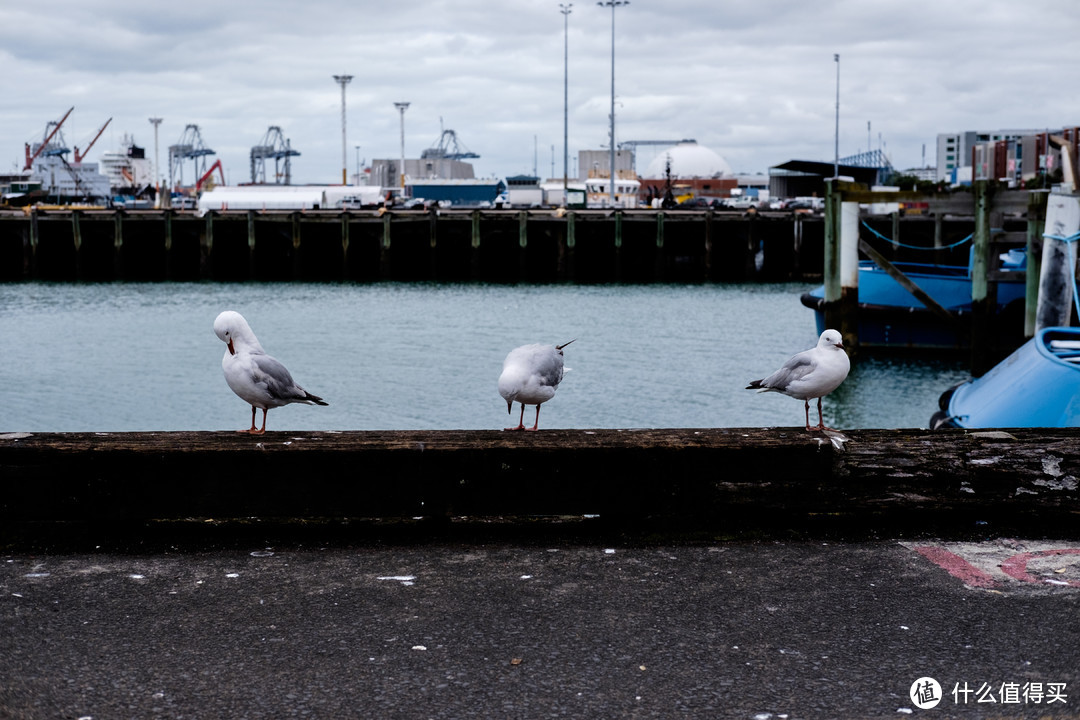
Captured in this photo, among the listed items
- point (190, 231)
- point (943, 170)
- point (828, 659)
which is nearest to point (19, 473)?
point (828, 659)

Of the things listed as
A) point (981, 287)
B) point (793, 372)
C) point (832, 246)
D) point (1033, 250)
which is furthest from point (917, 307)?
point (793, 372)

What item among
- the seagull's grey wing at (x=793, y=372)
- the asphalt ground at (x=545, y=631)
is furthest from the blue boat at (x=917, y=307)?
the asphalt ground at (x=545, y=631)

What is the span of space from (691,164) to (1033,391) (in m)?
134

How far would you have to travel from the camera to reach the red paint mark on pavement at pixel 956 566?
13.3 feet

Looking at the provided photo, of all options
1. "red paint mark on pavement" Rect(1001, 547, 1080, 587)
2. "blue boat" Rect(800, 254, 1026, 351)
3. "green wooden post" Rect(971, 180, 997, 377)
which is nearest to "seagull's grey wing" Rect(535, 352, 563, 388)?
"red paint mark on pavement" Rect(1001, 547, 1080, 587)

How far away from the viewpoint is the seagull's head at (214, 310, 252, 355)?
17.7 ft

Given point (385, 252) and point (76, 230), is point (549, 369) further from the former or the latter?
point (76, 230)

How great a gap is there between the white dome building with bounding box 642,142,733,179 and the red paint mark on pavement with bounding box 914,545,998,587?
134 meters

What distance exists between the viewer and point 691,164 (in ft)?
464

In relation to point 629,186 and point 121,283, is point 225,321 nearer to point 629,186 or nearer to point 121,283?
point 121,283

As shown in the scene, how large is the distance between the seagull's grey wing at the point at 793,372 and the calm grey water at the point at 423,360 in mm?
10390

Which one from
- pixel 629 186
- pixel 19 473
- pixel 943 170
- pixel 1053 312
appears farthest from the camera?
pixel 943 170

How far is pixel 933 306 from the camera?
20156 mm

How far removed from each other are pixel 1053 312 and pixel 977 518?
1212 cm
